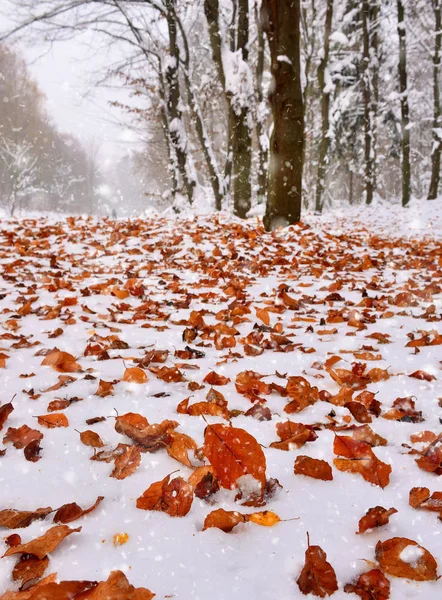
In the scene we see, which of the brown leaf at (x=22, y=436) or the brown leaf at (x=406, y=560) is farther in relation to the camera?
the brown leaf at (x=22, y=436)

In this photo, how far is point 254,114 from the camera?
11000 mm

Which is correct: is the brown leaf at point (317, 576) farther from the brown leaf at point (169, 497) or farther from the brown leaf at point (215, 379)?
the brown leaf at point (215, 379)

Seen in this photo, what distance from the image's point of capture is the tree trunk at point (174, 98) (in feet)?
33.8

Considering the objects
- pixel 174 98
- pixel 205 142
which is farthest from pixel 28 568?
pixel 174 98

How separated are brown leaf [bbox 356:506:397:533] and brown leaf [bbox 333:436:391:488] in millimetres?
148

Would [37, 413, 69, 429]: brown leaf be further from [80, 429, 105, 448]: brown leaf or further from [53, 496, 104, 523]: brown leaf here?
[53, 496, 104, 523]: brown leaf

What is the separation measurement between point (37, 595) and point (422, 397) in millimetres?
1535

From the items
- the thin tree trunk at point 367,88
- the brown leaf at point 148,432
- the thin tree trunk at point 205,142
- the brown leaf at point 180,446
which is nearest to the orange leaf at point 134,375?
the brown leaf at point 148,432

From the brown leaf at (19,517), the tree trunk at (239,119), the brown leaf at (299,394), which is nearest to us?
the brown leaf at (19,517)

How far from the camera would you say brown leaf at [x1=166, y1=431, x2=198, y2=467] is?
50.2 inches

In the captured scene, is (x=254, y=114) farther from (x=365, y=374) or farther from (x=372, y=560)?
(x=372, y=560)

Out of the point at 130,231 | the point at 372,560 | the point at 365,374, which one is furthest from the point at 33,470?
the point at 130,231

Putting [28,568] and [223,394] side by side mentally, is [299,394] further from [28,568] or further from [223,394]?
[28,568]

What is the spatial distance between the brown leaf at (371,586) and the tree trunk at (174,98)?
11.4m
